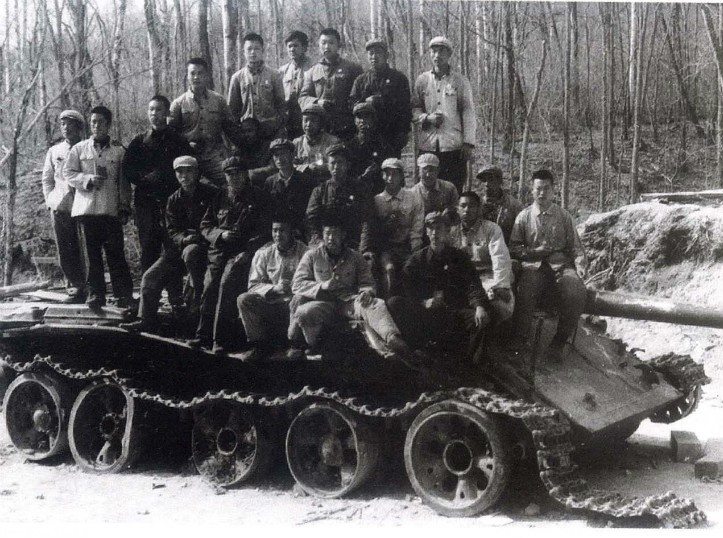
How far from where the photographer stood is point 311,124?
8695mm

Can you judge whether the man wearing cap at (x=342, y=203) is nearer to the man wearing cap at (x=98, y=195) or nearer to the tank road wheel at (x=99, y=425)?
the man wearing cap at (x=98, y=195)

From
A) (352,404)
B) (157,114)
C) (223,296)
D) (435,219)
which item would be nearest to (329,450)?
(352,404)

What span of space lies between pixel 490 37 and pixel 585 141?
2.85 metres

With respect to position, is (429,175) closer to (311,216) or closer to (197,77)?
(311,216)

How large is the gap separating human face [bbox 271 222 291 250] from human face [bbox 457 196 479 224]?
1.52 m

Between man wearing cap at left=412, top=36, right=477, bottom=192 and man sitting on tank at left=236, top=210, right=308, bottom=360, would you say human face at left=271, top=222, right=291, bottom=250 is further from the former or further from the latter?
man wearing cap at left=412, top=36, right=477, bottom=192

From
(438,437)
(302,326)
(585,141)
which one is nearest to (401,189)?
(302,326)

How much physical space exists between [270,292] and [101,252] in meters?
2.40

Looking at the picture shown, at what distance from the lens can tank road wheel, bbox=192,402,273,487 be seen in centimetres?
809

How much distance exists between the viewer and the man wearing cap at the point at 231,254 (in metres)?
7.93

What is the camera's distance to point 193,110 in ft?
30.6

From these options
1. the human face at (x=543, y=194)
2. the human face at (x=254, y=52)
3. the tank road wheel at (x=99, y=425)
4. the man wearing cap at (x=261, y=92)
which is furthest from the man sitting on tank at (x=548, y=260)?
the tank road wheel at (x=99, y=425)

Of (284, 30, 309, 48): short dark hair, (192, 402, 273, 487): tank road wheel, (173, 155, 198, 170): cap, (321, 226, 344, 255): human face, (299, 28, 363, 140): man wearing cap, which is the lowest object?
(192, 402, 273, 487): tank road wheel

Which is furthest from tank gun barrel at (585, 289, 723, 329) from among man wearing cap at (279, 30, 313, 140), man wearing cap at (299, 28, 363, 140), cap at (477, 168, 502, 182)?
man wearing cap at (279, 30, 313, 140)
